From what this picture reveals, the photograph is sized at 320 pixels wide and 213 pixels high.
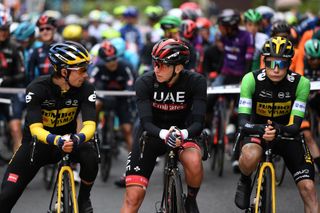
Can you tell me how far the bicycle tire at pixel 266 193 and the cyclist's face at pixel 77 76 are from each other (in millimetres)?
1984

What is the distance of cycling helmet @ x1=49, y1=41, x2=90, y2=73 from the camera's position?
807 cm

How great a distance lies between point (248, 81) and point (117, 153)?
649 cm

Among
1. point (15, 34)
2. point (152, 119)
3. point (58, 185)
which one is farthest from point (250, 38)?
point (58, 185)

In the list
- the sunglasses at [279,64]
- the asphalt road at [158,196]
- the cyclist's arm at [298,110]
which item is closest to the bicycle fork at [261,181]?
the cyclist's arm at [298,110]

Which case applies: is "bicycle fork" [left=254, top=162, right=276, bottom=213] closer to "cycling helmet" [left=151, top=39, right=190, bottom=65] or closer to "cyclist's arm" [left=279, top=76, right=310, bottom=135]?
"cyclist's arm" [left=279, top=76, right=310, bottom=135]

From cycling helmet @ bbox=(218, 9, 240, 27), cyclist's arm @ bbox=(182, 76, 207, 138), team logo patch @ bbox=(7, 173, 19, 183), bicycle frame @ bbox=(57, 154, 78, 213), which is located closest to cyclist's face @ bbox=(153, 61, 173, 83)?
cyclist's arm @ bbox=(182, 76, 207, 138)

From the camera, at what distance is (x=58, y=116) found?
8.30m

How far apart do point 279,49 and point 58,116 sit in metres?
2.32

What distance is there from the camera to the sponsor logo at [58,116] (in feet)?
27.1

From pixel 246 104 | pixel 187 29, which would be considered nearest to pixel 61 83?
pixel 246 104

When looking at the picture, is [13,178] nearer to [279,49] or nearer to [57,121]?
[57,121]

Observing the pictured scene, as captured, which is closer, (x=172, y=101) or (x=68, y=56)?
(x=68, y=56)

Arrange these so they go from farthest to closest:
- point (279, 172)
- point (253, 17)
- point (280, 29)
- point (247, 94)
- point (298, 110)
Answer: point (253, 17), point (279, 172), point (280, 29), point (247, 94), point (298, 110)

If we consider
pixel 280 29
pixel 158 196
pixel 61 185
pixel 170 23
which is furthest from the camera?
pixel 170 23
